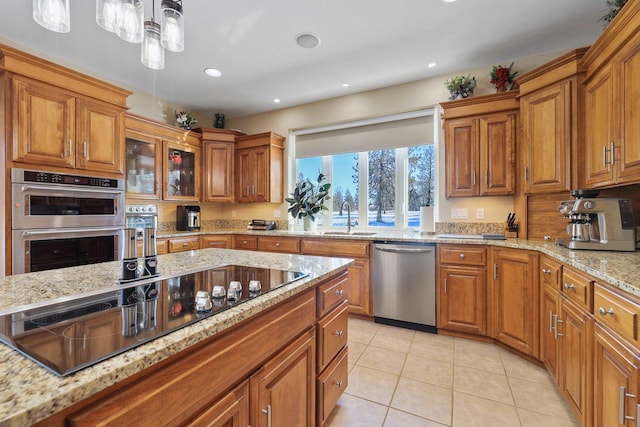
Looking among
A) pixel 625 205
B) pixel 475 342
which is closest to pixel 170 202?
pixel 475 342

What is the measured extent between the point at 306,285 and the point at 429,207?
92.8 inches

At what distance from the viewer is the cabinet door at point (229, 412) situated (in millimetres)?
745

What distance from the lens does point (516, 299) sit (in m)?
2.29

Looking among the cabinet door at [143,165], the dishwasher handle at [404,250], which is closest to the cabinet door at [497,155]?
the dishwasher handle at [404,250]

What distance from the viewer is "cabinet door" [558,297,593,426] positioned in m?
1.39

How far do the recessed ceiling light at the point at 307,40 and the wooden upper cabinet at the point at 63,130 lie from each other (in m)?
1.91

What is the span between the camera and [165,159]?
3592 millimetres

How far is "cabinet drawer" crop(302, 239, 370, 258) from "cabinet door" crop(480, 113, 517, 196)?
51.4 inches

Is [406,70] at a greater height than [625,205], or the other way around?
[406,70]

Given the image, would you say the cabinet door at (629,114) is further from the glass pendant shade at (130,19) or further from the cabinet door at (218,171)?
the cabinet door at (218,171)

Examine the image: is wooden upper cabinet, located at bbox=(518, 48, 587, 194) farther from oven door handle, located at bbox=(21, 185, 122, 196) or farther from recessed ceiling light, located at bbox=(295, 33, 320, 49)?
oven door handle, located at bbox=(21, 185, 122, 196)

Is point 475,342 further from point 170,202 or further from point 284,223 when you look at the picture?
point 170,202

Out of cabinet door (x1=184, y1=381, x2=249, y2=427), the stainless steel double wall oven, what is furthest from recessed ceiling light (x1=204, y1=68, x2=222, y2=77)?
cabinet door (x1=184, y1=381, x2=249, y2=427)

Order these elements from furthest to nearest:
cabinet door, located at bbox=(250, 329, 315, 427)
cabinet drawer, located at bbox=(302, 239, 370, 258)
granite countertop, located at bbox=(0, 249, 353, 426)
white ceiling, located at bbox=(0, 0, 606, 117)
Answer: cabinet drawer, located at bbox=(302, 239, 370, 258) < white ceiling, located at bbox=(0, 0, 606, 117) < cabinet door, located at bbox=(250, 329, 315, 427) < granite countertop, located at bbox=(0, 249, 353, 426)
